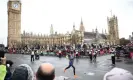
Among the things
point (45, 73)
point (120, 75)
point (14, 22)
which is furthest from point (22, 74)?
point (14, 22)

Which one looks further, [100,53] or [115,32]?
Answer: [115,32]

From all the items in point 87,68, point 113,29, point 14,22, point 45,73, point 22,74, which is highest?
point 14,22

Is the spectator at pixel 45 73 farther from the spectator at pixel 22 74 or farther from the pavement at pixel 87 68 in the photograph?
the pavement at pixel 87 68

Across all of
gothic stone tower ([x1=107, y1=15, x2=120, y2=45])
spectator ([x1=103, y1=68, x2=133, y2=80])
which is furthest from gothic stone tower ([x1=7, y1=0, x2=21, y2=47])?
spectator ([x1=103, y1=68, x2=133, y2=80])

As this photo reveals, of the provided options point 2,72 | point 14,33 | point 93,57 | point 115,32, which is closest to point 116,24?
point 115,32

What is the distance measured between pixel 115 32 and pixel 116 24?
6025mm

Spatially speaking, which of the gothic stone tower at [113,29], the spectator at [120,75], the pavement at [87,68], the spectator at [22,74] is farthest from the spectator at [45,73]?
the gothic stone tower at [113,29]

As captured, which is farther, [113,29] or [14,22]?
[113,29]

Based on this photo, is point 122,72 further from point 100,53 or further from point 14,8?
point 14,8

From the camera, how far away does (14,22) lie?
115562mm

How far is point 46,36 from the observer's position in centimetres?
16575

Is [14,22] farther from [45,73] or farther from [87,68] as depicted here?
[45,73]

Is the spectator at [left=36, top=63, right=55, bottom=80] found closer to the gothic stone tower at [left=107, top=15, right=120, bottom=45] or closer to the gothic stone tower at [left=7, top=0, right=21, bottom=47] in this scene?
the gothic stone tower at [left=7, top=0, right=21, bottom=47]

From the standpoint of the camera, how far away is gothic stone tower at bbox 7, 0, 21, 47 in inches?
4378
